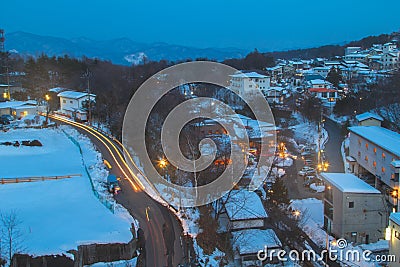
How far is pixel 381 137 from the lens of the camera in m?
6.78

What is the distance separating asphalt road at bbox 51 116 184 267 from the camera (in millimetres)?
4309

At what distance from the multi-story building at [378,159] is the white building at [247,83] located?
818 cm

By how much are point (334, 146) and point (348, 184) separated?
5317mm

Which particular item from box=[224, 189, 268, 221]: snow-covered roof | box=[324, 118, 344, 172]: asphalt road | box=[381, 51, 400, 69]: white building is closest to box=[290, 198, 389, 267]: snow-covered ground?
box=[224, 189, 268, 221]: snow-covered roof

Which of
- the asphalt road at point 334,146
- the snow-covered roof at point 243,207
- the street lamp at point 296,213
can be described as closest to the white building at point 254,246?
the snow-covered roof at point 243,207

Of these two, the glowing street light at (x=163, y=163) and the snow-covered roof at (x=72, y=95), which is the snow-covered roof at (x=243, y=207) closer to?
the glowing street light at (x=163, y=163)

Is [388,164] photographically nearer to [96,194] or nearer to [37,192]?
[96,194]

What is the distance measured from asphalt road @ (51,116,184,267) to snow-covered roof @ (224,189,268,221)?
2.30 feet

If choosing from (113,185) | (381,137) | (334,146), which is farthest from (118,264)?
(334,146)

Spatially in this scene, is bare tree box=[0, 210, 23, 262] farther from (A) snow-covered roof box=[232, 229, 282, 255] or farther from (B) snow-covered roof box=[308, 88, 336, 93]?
(B) snow-covered roof box=[308, 88, 336, 93]

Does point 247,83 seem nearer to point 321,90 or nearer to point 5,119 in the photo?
point 321,90

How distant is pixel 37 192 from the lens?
591 centimetres

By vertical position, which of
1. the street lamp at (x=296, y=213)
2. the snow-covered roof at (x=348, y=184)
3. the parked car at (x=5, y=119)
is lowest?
the street lamp at (x=296, y=213)

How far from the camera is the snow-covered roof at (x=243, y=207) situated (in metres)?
4.99
